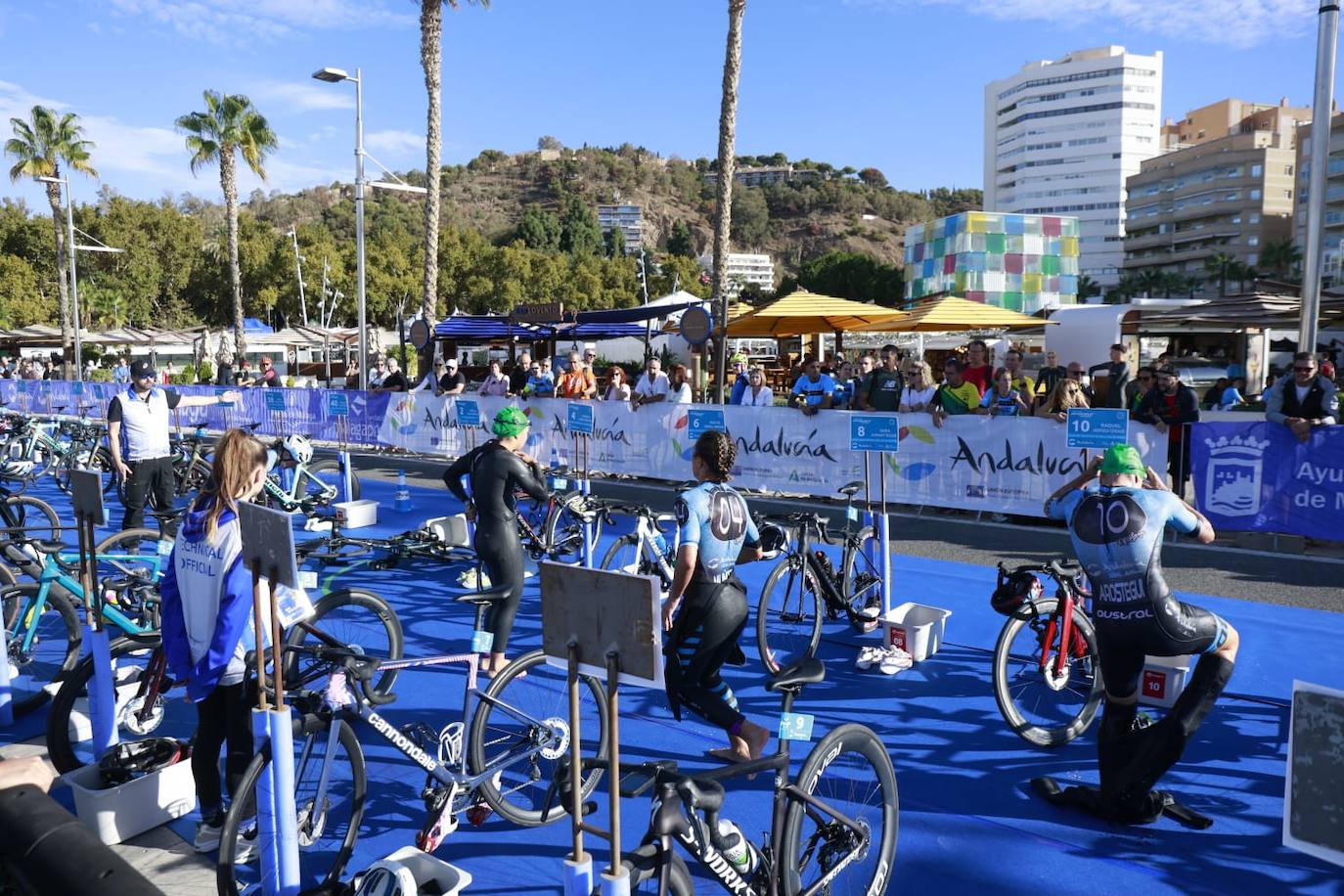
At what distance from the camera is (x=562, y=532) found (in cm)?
1001

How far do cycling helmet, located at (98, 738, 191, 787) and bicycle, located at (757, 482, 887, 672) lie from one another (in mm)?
3508

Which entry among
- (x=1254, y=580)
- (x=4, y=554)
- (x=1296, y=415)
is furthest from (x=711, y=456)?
(x=1296, y=415)

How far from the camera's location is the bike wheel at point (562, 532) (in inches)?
381

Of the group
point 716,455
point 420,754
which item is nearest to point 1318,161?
point 716,455

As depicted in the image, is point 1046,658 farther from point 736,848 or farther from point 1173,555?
point 1173,555

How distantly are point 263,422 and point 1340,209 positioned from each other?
10167 centimetres

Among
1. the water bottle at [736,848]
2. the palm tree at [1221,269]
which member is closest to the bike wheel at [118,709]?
the water bottle at [736,848]

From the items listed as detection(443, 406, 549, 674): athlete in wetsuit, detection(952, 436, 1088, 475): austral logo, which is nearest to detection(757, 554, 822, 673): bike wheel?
detection(443, 406, 549, 674): athlete in wetsuit

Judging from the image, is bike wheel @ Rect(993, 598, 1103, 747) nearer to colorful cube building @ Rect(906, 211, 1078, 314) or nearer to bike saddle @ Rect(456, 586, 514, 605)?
bike saddle @ Rect(456, 586, 514, 605)

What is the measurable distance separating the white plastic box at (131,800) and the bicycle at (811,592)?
348 centimetres

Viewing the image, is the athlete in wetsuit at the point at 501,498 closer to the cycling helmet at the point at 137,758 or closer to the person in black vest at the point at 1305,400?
the cycling helmet at the point at 137,758

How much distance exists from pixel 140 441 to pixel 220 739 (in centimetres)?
643

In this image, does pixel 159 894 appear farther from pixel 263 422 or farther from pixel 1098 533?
pixel 263 422

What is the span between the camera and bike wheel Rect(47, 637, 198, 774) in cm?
506
